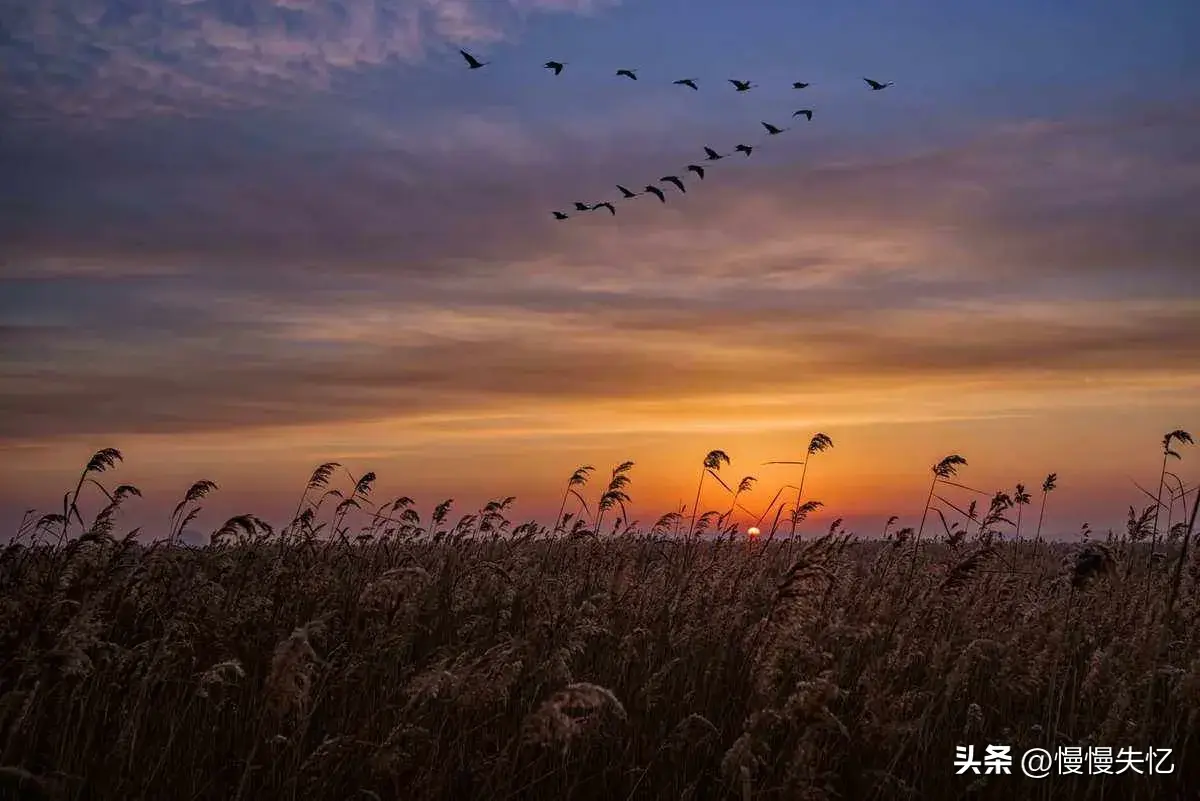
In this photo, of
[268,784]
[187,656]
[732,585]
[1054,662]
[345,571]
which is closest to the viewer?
[268,784]

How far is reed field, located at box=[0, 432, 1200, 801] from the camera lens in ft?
13.8

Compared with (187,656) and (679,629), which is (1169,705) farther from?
(187,656)

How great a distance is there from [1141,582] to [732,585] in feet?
18.7

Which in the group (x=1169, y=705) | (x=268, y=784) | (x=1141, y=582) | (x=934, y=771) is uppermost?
(x=1141, y=582)

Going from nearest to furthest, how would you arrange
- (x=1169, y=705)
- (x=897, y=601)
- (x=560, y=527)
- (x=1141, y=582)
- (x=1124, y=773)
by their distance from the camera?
(x=1124, y=773) → (x=1169, y=705) → (x=897, y=601) → (x=1141, y=582) → (x=560, y=527)

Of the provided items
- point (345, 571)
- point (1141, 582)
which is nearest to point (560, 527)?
point (345, 571)

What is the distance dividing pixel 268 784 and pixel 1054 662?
4519 mm

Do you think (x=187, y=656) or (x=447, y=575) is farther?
(x=447, y=575)

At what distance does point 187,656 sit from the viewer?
6570 mm

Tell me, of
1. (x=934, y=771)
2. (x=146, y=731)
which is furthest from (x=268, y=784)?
(x=934, y=771)

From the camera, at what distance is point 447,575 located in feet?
30.4

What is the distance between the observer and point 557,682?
19.1 feet

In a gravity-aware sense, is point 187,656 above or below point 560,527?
below

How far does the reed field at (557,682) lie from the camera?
166 inches
